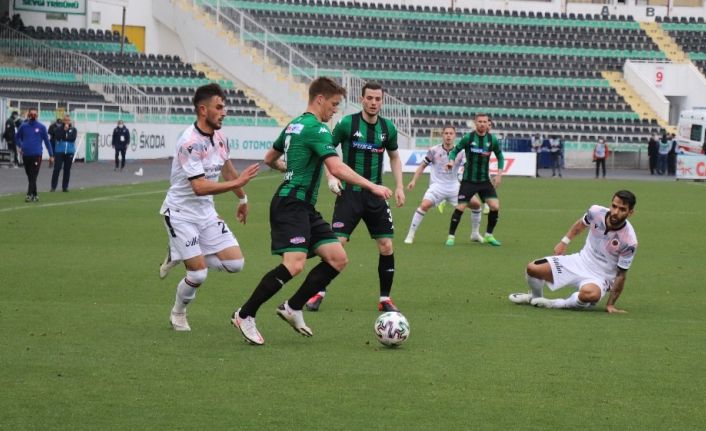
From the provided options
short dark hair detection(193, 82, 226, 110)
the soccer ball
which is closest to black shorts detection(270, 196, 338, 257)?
the soccer ball

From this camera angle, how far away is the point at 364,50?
6025 centimetres

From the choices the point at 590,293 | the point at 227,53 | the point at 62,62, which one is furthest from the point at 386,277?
the point at 227,53

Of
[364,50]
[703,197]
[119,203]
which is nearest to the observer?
[119,203]

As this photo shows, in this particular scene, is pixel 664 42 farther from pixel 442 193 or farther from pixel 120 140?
pixel 442 193

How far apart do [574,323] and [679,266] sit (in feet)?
19.8

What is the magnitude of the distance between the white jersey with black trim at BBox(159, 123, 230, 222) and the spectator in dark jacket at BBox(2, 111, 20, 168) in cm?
3110

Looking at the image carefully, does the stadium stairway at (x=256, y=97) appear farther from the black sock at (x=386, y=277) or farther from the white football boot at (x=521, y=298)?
the black sock at (x=386, y=277)

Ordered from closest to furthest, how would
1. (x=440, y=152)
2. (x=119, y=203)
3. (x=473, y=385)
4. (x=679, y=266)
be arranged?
(x=473, y=385) → (x=679, y=266) → (x=440, y=152) → (x=119, y=203)

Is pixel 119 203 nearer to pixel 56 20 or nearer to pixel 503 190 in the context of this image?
pixel 503 190

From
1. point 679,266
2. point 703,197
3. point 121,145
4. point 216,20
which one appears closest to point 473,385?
point 679,266

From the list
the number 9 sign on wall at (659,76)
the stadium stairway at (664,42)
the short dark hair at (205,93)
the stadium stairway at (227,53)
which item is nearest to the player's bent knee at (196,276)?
the short dark hair at (205,93)

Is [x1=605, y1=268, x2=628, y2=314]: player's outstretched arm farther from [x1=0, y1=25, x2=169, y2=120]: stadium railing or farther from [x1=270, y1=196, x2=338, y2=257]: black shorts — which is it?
[x1=0, y1=25, x2=169, y2=120]: stadium railing

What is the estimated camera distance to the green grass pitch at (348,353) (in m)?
7.00

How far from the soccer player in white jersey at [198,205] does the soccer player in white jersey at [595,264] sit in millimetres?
3576
